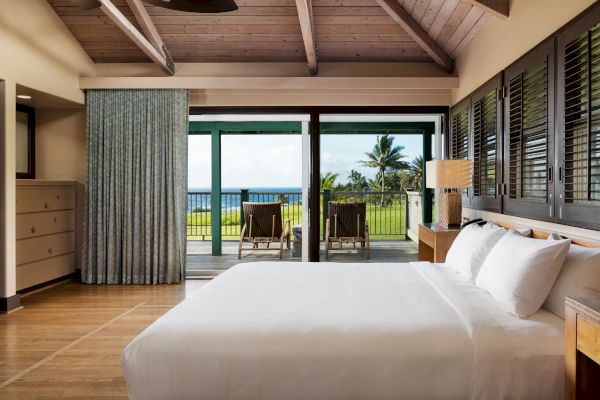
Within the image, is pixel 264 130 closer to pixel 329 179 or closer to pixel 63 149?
pixel 329 179

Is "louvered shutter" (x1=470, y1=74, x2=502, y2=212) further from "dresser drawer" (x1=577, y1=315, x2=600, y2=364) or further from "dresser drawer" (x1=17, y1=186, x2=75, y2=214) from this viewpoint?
"dresser drawer" (x1=17, y1=186, x2=75, y2=214)

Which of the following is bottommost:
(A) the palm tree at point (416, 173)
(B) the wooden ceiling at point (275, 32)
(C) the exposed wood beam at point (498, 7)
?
(A) the palm tree at point (416, 173)

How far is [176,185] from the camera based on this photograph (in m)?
5.14

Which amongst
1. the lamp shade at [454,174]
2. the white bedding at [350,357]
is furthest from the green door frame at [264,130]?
the white bedding at [350,357]

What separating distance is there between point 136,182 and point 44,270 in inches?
A: 53.1

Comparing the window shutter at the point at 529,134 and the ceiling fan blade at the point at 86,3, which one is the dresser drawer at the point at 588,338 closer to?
the window shutter at the point at 529,134

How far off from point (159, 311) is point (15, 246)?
5.18 ft

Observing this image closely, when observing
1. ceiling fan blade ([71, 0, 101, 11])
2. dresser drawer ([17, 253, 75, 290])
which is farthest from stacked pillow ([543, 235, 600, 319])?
dresser drawer ([17, 253, 75, 290])

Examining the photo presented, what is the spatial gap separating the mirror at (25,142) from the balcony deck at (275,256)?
2.33 meters

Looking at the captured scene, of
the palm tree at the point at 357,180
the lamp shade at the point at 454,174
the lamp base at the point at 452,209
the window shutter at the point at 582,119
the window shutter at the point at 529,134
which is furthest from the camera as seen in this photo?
the palm tree at the point at 357,180

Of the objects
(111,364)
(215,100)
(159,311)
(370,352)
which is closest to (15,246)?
(159,311)

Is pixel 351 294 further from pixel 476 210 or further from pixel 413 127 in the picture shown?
pixel 413 127

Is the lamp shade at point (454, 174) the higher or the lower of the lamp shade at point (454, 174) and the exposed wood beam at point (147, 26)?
the lower

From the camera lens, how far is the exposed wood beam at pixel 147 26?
424 centimetres
